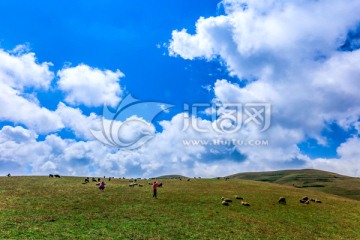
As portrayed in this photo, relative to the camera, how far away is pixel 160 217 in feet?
131

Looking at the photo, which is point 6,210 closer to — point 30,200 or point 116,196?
point 30,200

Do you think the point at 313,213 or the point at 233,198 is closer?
the point at 313,213

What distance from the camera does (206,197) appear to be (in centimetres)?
5572

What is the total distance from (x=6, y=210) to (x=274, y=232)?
Result: 32.7 m

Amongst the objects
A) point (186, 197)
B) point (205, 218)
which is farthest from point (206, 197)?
point (205, 218)

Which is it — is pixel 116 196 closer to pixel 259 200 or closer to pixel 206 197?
pixel 206 197

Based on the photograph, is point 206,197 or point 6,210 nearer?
point 6,210

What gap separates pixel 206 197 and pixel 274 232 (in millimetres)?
19702

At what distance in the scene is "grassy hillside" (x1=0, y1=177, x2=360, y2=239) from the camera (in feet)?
109

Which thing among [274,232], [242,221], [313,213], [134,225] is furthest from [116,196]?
[313,213]

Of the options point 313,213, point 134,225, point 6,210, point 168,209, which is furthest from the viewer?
point 313,213

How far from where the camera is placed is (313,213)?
160 feet

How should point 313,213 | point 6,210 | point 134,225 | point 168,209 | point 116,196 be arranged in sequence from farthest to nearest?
point 116,196, point 313,213, point 168,209, point 6,210, point 134,225

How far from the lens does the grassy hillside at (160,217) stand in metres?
33.1
